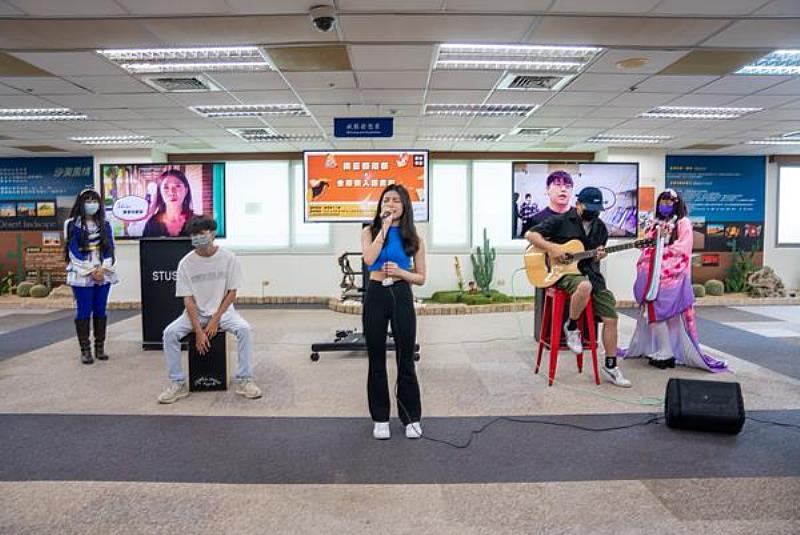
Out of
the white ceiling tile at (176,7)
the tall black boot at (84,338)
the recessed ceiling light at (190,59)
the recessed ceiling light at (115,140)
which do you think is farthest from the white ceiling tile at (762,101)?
the recessed ceiling light at (115,140)

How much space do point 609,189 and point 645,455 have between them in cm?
496

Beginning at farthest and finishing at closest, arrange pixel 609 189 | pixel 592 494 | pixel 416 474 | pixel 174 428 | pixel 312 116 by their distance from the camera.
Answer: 1. pixel 609 189
2. pixel 312 116
3. pixel 174 428
4. pixel 416 474
5. pixel 592 494

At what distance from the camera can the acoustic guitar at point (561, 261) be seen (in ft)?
13.8

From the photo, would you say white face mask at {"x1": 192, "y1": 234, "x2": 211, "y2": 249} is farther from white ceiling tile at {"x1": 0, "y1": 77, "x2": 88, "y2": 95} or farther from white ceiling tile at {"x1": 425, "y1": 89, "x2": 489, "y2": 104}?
white ceiling tile at {"x1": 425, "y1": 89, "x2": 489, "y2": 104}

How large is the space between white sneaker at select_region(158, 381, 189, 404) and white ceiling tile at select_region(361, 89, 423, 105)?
327 centimetres

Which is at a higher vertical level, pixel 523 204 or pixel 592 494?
pixel 523 204

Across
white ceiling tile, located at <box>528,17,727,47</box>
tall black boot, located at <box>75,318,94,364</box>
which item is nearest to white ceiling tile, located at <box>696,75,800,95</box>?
white ceiling tile, located at <box>528,17,727,47</box>

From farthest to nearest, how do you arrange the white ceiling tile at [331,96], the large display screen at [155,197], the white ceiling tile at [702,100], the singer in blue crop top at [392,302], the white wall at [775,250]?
1. the white wall at [775,250]
2. the large display screen at [155,197]
3. the white ceiling tile at [702,100]
4. the white ceiling tile at [331,96]
5. the singer in blue crop top at [392,302]

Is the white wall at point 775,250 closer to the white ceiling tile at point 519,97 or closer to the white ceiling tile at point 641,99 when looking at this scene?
the white ceiling tile at point 641,99

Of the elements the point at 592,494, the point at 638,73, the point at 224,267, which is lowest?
the point at 592,494

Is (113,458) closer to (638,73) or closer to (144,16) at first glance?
(144,16)

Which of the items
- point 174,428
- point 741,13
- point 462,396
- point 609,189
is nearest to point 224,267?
point 174,428

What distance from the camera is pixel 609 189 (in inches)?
287

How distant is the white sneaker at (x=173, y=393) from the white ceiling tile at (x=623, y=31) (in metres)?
3.52
